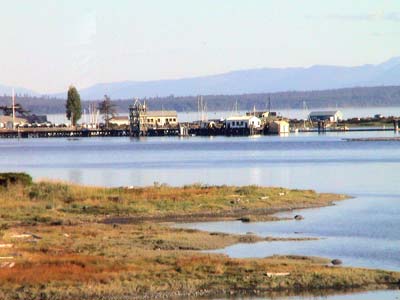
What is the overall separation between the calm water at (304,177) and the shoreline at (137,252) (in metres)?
1.62

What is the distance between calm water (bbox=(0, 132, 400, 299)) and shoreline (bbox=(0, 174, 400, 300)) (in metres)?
1.62

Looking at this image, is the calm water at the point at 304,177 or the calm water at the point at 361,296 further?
the calm water at the point at 304,177

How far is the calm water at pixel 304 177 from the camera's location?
112ft

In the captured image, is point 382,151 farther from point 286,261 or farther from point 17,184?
point 286,261

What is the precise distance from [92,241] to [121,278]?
6540 mm

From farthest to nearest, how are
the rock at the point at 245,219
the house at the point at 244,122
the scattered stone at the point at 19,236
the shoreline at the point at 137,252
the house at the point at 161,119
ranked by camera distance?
the house at the point at 161,119 < the house at the point at 244,122 < the rock at the point at 245,219 < the scattered stone at the point at 19,236 < the shoreline at the point at 137,252

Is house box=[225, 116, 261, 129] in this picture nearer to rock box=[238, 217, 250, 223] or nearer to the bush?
the bush

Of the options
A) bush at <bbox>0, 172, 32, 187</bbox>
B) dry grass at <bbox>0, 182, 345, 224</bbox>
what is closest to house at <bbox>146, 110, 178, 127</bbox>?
bush at <bbox>0, 172, 32, 187</bbox>

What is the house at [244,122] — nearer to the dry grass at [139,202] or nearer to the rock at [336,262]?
the dry grass at [139,202]

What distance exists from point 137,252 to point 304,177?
3651 centimetres

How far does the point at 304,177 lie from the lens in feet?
221

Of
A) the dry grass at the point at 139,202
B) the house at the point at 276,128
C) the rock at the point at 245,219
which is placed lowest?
the house at the point at 276,128

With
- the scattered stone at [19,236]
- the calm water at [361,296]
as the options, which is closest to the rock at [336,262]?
the calm water at [361,296]

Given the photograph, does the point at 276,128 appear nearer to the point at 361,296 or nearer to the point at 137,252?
the point at 137,252
